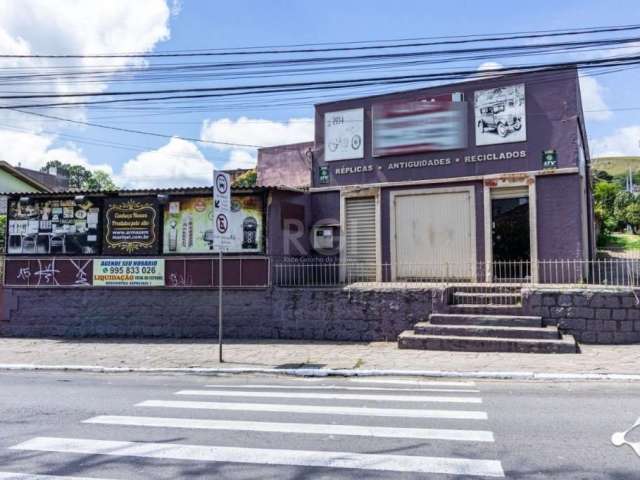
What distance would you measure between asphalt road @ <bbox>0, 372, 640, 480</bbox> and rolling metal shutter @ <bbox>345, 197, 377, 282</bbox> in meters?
6.32

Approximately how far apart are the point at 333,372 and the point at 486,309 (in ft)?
13.8

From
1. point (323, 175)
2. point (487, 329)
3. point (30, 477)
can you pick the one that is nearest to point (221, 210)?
point (487, 329)

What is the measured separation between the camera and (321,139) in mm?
15984

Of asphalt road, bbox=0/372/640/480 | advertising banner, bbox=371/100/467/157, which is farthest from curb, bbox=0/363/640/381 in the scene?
advertising banner, bbox=371/100/467/157

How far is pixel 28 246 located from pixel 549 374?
517 inches

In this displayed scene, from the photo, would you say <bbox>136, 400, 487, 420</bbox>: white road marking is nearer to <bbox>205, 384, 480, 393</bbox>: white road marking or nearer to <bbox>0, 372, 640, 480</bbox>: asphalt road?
<bbox>0, 372, 640, 480</bbox>: asphalt road

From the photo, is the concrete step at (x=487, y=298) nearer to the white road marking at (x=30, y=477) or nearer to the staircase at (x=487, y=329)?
the staircase at (x=487, y=329)

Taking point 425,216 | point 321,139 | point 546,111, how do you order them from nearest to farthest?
point 546,111 → point 425,216 → point 321,139

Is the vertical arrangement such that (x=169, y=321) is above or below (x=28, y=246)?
below

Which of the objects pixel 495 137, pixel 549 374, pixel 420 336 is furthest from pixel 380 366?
pixel 495 137

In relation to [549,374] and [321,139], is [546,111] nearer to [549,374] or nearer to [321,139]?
[321,139]

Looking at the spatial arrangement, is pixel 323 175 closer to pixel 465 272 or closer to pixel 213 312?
pixel 465 272

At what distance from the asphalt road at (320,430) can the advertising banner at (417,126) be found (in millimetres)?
7794

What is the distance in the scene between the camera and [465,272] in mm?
14070
